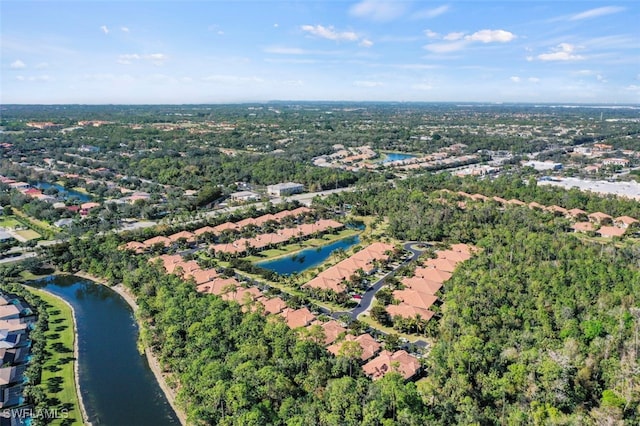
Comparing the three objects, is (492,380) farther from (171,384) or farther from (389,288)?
(171,384)

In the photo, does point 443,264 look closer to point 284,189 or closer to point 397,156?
point 284,189

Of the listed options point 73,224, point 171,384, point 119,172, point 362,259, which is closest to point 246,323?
point 171,384

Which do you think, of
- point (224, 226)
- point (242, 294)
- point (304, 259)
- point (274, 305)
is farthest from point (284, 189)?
point (274, 305)

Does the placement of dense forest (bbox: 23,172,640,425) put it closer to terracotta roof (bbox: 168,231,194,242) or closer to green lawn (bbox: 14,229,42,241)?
terracotta roof (bbox: 168,231,194,242)

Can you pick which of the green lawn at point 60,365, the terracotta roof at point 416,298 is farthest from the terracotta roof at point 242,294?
the terracotta roof at point 416,298

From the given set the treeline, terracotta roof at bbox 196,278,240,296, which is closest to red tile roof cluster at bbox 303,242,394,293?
terracotta roof at bbox 196,278,240,296

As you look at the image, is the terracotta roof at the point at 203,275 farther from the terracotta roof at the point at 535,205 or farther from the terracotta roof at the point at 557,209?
the terracotta roof at the point at 557,209
